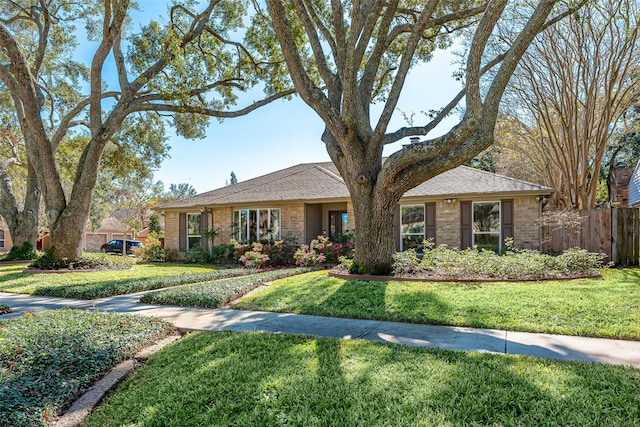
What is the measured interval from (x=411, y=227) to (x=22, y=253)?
16.5 m

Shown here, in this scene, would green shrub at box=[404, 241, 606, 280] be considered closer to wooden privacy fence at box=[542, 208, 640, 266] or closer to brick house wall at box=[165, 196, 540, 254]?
wooden privacy fence at box=[542, 208, 640, 266]

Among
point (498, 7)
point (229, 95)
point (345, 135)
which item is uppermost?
point (229, 95)

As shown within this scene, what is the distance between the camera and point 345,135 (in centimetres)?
891

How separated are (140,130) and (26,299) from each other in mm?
9829

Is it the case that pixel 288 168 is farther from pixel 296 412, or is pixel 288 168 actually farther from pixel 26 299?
pixel 296 412

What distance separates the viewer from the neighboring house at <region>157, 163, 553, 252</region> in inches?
528

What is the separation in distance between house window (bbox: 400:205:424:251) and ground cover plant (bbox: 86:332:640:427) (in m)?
10.9

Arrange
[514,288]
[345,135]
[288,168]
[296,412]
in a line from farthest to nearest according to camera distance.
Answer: [288,168]
[345,135]
[514,288]
[296,412]

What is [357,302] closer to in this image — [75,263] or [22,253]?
[75,263]

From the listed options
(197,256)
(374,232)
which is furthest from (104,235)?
(374,232)

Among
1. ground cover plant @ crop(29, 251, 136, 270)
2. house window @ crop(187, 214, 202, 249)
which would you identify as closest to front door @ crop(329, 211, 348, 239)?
house window @ crop(187, 214, 202, 249)

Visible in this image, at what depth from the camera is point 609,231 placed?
11844mm

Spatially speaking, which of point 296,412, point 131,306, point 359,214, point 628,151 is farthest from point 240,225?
point 628,151

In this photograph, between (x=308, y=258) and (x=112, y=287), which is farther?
(x=308, y=258)
